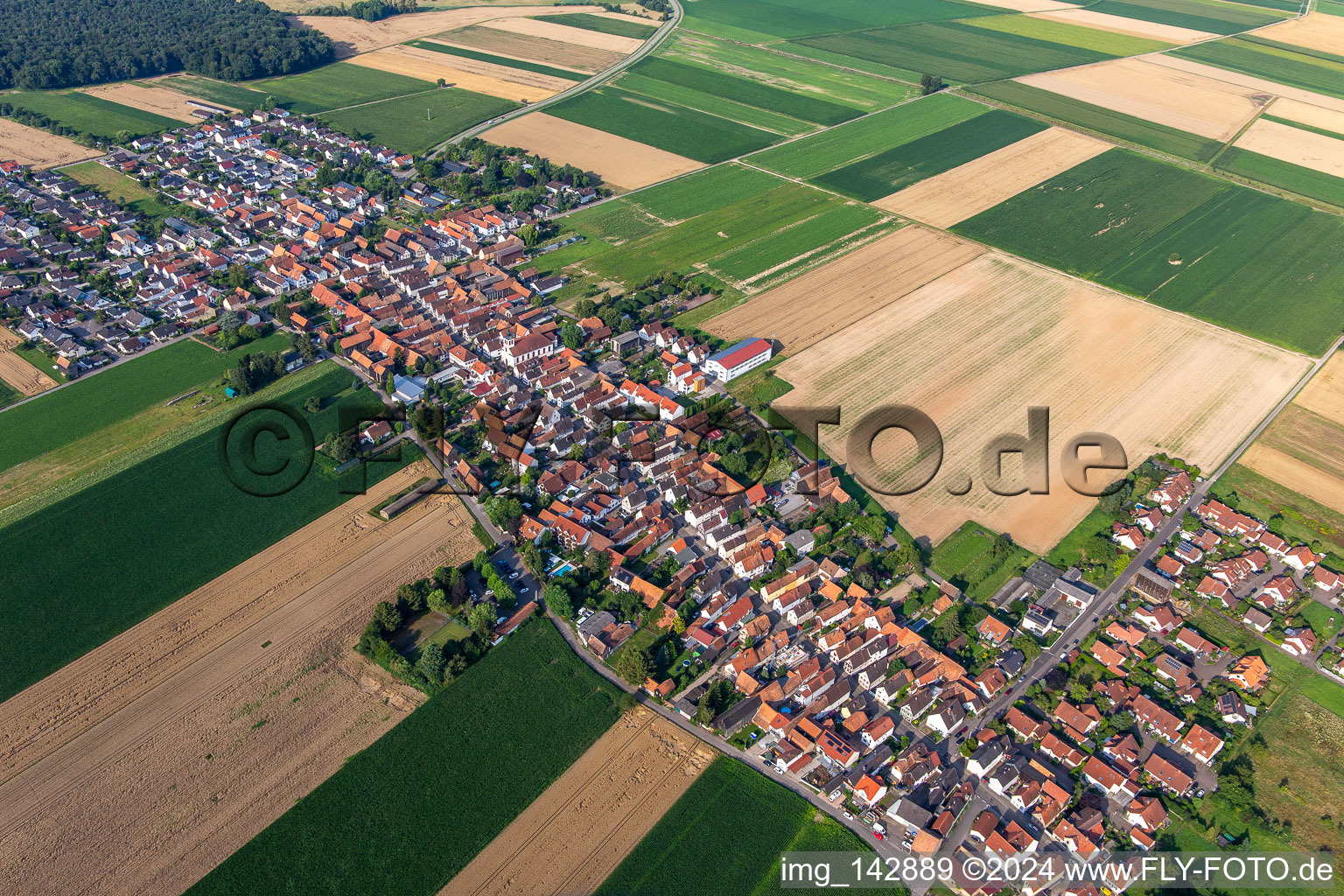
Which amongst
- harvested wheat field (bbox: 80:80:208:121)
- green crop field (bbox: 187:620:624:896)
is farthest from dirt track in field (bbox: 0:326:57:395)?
harvested wheat field (bbox: 80:80:208:121)

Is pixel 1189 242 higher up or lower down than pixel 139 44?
lower down

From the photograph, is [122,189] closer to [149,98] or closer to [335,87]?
[149,98]

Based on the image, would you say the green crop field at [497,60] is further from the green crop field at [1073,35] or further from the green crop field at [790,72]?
the green crop field at [1073,35]

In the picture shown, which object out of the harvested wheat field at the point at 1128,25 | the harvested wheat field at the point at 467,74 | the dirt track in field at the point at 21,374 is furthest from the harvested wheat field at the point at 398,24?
the dirt track in field at the point at 21,374

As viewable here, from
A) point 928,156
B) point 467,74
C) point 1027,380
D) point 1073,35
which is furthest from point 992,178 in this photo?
point 467,74

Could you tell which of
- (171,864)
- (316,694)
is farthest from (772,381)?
(171,864)

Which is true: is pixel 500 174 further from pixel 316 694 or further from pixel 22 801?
pixel 22 801
